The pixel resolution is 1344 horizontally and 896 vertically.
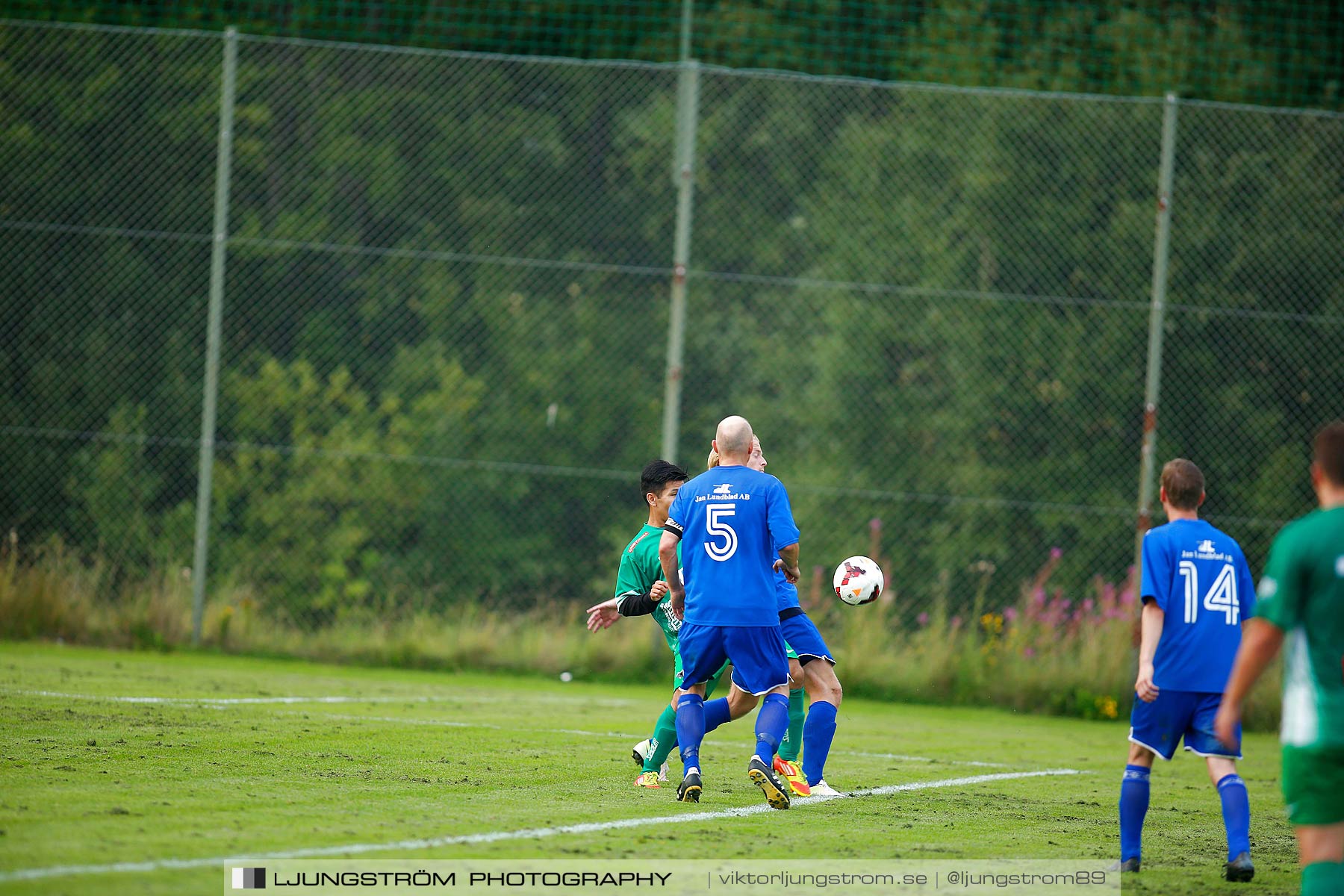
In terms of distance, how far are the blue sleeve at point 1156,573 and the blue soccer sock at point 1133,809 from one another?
0.71m

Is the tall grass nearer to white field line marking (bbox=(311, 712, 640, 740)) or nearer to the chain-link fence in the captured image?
the chain-link fence

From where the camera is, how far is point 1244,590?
6.15 m

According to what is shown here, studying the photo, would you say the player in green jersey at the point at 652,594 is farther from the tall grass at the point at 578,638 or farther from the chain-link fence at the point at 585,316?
the tall grass at the point at 578,638

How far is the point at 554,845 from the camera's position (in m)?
5.62

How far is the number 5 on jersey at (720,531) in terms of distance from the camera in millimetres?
7043

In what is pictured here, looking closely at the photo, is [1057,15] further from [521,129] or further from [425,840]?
[425,840]

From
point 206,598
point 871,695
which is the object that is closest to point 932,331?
point 871,695

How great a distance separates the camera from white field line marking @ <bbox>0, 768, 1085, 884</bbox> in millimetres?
4715

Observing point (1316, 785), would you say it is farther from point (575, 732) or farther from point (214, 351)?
point (214, 351)

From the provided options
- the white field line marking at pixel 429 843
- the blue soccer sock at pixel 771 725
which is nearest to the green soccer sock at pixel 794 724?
the white field line marking at pixel 429 843

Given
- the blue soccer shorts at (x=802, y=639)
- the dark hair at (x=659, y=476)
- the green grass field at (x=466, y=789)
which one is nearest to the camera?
the green grass field at (x=466, y=789)

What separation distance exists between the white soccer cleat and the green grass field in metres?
0.12

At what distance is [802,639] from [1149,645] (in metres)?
2.16

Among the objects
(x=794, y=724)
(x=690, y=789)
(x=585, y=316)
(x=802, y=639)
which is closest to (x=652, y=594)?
(x=802, y=639)
